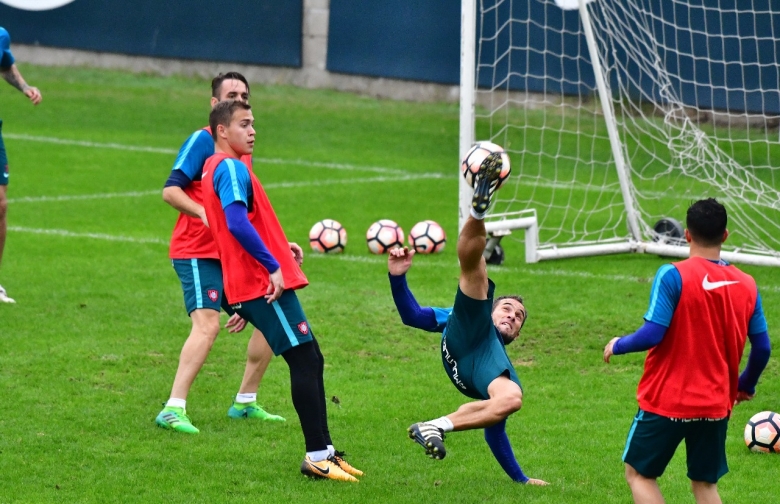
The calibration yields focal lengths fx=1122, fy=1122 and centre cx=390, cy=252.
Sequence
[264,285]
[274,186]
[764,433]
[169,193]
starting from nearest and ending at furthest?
[264,285], [764,433], [169,193], [274,186]

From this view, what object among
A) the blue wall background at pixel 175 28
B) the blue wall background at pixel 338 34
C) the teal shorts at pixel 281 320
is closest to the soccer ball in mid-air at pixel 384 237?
the teal shorts at pixel 281 320

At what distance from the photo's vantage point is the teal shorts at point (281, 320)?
18.9 feet

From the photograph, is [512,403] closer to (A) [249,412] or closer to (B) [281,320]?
(B) [281,320]

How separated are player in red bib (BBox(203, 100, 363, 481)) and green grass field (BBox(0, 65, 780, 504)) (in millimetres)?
255

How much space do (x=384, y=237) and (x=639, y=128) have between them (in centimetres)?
431

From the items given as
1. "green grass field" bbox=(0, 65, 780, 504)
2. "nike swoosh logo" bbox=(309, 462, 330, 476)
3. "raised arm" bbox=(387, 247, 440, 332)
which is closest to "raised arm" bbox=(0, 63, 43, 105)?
"green grass field" bbox=(0, 65, 780, 504)

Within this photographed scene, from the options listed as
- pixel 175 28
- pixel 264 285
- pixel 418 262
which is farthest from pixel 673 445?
pixel 175 28

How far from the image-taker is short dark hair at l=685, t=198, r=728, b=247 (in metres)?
4.62

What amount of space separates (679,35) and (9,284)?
10.7 meters

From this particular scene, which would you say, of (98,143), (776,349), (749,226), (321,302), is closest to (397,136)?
(98,143)

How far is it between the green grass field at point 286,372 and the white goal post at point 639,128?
890mm

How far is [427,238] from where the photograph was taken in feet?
38.9

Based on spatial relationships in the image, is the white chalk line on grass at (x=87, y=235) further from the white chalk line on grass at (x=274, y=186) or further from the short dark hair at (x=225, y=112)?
the short dark hair at (x=225, y=112)

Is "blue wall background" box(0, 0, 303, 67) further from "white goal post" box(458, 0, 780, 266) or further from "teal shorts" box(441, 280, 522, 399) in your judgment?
"teal shorts" box(441, 280, 522, 399)
